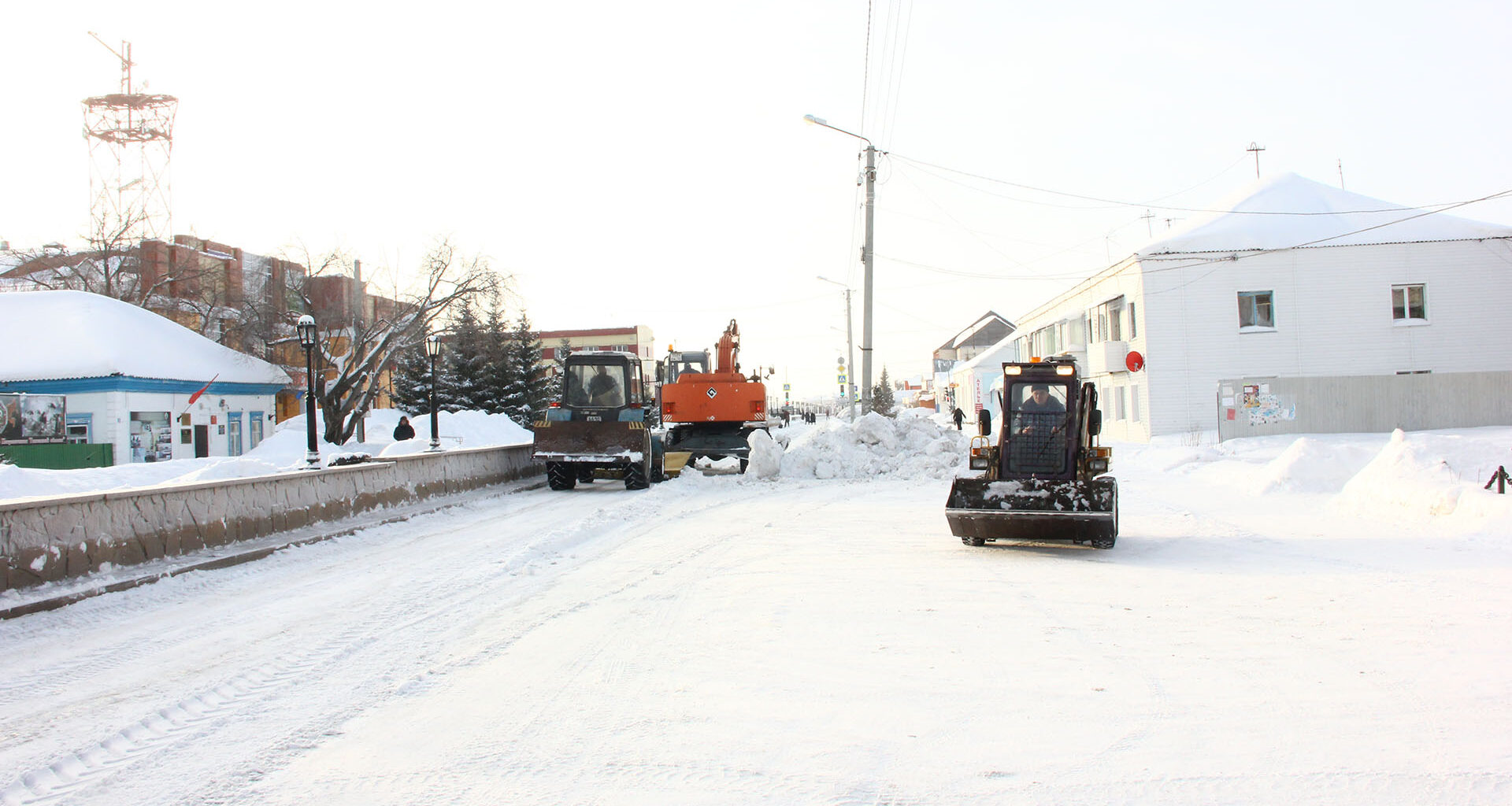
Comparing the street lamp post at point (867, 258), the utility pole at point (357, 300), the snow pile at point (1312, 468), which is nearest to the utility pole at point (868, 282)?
the street lamp post at point (867, 258)

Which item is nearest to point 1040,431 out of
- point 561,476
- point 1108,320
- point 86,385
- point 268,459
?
point 561,476

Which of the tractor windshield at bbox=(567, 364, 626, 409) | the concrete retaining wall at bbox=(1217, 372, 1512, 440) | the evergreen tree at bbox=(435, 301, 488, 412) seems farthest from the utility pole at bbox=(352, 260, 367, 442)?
the concrete retaining wall at bbox=(1217, 372, 1512, 440)

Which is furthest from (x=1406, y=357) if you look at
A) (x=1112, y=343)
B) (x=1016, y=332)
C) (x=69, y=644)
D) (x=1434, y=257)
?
(x=69, y=644)

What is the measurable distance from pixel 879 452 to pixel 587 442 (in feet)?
26.5

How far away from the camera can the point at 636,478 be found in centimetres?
2088

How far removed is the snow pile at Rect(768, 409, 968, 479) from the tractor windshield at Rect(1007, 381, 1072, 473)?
35.7ft

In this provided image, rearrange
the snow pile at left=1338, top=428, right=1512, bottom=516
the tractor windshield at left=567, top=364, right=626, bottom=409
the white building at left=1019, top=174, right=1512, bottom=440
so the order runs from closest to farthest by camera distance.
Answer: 1. the snow pile at left=1338, top=428, right=1512, bottom=516
2. the tractor windshield at left=567, top=364, right=626, bottom=409
3. the white building at left=1019, top=174, right=1512, bottom=440

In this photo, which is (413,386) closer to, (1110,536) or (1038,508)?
(1038,508)

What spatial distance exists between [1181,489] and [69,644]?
57.6ft

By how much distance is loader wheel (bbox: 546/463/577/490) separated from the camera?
67.5ft

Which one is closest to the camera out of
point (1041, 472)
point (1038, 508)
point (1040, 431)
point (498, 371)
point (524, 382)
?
point (1038, 508)

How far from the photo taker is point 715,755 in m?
4.59

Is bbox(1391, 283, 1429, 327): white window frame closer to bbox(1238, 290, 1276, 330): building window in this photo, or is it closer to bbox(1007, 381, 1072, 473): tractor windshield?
bbox(1238, 290, 1276, 330): building window

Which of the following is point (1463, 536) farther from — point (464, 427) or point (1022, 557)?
point (464, 427)
